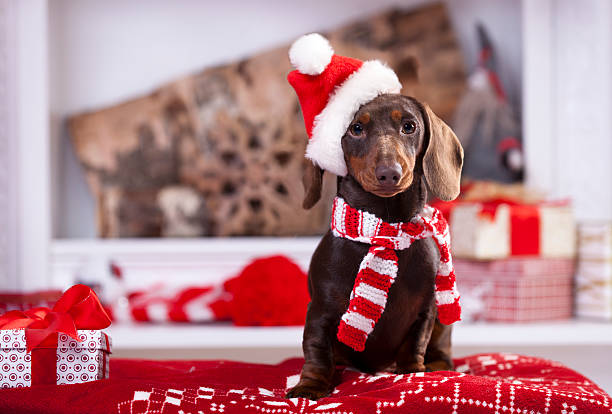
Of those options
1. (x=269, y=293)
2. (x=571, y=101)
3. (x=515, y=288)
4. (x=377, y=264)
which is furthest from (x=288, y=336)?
(x=571, y=101)

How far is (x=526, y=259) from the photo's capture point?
159 centimetres

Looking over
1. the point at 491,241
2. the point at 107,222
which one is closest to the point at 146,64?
the point at 107,222

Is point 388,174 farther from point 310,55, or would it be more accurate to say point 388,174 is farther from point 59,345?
point 59,345

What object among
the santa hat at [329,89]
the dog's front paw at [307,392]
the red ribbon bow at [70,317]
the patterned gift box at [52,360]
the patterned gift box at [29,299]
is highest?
the santa hat at [329,89]

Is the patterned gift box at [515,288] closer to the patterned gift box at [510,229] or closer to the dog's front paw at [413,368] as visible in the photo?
the patterned gift box at [510,229]

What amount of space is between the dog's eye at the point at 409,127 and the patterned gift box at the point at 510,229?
866mm

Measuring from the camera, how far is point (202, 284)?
1973 mm

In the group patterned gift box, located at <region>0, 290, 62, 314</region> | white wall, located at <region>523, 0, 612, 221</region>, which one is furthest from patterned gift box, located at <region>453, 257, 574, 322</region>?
patterned gift box, located at <region>0, 290, 62, 314</region>

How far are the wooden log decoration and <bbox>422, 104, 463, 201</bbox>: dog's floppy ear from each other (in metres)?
1.23

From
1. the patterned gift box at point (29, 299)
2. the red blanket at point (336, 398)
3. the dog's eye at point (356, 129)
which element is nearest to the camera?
the red blanket at point (336, 398)

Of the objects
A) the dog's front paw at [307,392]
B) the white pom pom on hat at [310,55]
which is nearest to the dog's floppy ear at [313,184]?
the white pom pom on hat at [310,55]

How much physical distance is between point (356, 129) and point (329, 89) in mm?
80

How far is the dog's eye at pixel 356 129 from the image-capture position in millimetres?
771

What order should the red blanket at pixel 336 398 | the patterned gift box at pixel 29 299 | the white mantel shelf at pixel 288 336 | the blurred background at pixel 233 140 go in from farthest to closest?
1. the blurred background at pixel 233 140
2. the white mantel shelf at pixel 288 336
3. the patterned gift box at pixel 29 299
4. the red blanket at pixel 336 398
